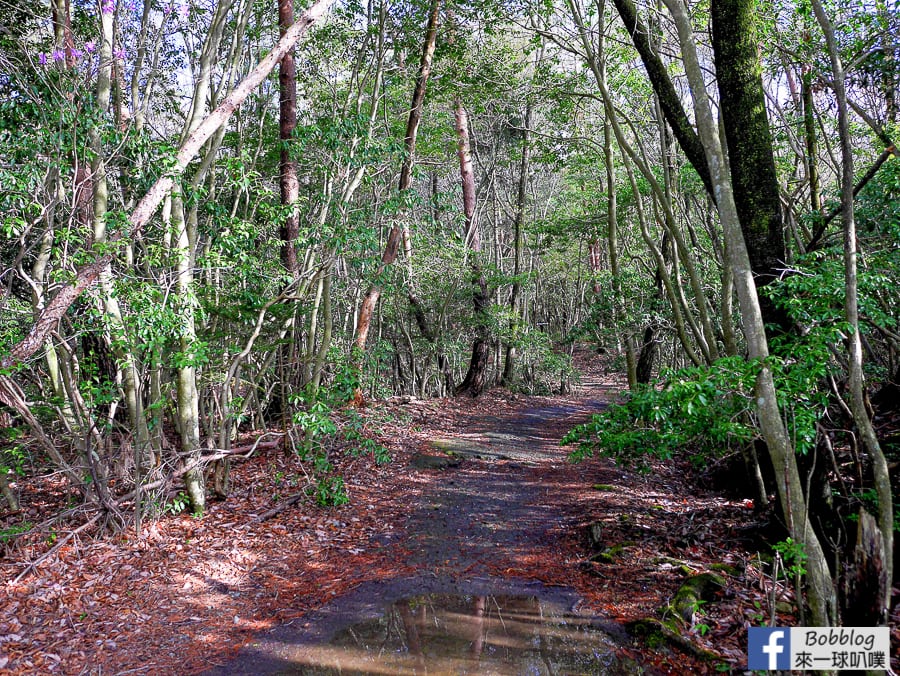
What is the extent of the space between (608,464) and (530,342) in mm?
6705

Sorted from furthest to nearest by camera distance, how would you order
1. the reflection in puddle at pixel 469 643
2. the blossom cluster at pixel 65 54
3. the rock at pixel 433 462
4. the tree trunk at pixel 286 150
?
the rock at pixel 433 462 < the tree trunk at pixel 286 150 < the blossom cluster at pixel 65 54 < the reflection in puddle at pixel 469 643

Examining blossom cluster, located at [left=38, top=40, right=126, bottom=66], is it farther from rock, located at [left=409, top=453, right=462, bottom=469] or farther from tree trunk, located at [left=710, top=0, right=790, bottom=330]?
rock, located at [left=409, top=453, right=462, bottom=469]

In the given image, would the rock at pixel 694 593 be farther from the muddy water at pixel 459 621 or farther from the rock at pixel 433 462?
the rock at pixel 433 462

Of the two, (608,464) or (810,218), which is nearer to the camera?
(810,218)

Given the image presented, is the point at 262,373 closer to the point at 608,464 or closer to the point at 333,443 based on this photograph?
the point at 333,443

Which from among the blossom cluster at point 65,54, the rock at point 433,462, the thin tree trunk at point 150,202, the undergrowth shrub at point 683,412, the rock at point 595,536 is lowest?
the rock at point 595,536

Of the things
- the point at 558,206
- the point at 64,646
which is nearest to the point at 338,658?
the point at 64,646

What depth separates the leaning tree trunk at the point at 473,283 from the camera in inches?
626

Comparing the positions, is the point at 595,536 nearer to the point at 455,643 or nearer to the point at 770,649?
the point at 455,643

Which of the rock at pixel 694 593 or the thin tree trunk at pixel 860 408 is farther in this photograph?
the rock at pixel 694 593

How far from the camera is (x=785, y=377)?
3992 millimetres

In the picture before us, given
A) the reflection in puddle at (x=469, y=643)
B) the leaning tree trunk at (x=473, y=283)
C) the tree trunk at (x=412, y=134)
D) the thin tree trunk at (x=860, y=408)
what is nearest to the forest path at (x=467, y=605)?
the reflection in puddle at (x=469, y=643)

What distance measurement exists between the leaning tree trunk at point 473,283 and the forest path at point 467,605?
7.57m

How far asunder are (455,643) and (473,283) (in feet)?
40.4
